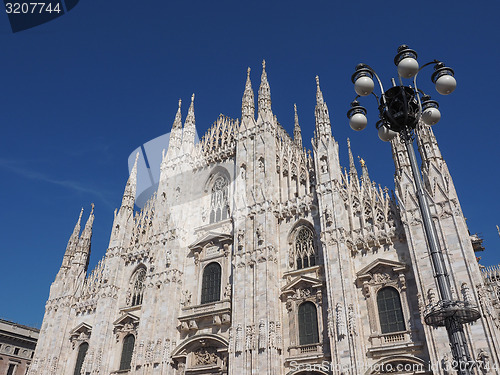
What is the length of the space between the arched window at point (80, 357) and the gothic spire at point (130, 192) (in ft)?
36.1

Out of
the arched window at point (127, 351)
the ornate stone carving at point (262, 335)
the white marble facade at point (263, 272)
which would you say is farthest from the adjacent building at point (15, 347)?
the ornate stone carving at point (262, 335)

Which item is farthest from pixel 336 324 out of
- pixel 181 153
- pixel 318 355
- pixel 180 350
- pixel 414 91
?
pixel 181 153

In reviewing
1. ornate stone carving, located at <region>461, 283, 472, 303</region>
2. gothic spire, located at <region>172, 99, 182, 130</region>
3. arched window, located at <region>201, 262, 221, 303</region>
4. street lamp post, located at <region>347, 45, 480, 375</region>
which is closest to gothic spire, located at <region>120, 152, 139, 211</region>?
gothic spire, located at <region>172, 99, 182, 130</region>

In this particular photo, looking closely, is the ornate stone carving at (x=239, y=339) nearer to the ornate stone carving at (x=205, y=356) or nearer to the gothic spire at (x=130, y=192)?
the ornate stone carving at (x=205, y=356)

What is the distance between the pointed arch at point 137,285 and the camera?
3034 centimetres

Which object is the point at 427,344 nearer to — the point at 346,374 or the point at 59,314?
the point at 346,374

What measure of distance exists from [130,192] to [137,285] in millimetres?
8752

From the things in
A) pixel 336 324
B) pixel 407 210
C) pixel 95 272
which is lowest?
pixel 336 324

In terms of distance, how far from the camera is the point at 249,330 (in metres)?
22.8

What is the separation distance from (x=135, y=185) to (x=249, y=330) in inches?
759

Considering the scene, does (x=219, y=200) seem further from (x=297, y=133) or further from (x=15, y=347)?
(x=15, y=347)

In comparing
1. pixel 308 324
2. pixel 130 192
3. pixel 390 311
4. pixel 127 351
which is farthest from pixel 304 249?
pixel 130 192

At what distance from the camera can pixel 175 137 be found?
118 ft

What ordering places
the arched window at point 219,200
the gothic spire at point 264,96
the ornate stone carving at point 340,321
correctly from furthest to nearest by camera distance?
1. the gothic spire at point 264,96
2. the arched window at point 219,200
3. the ornate stone carving at point 340,321
